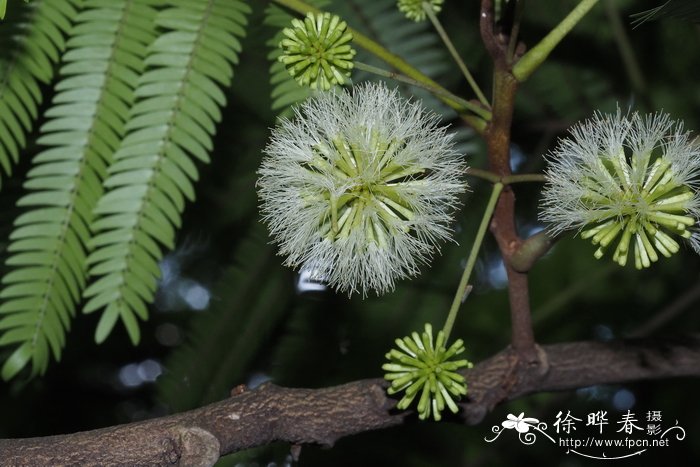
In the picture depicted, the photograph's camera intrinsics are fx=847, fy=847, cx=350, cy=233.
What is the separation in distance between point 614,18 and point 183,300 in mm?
2341

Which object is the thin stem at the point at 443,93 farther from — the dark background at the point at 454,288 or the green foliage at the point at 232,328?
the green foliage at the point at 232,328

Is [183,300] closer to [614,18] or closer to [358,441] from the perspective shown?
[358,441]

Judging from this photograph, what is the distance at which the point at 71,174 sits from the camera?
2.15 metres

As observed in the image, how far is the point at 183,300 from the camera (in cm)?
415

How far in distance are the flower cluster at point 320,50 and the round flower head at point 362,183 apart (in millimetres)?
57

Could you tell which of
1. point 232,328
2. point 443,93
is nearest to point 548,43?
point 443,93

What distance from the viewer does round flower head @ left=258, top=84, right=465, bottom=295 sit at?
1.69m

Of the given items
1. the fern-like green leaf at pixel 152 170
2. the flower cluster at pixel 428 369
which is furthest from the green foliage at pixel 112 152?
the flower cluster at pixel 428 369

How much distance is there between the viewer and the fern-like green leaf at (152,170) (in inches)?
82.9

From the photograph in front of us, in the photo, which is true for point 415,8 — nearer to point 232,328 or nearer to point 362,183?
point 362,183

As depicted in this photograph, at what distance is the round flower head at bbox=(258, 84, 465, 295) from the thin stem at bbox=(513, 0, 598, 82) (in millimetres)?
213

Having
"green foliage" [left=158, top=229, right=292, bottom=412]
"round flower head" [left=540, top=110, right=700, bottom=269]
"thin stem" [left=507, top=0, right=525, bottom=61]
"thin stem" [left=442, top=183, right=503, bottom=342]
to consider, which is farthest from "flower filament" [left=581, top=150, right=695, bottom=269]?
"green foliage" [left=158, top=229, right=292, bottom=412]

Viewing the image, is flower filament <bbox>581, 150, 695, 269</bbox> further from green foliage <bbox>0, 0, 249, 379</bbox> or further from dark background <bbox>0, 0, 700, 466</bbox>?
dark background <bbox>0, 0, 700, 466</bbox>

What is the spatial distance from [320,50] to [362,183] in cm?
27
